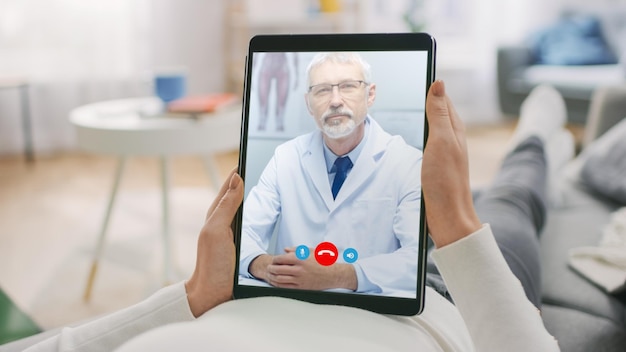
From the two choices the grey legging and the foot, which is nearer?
the grey legging

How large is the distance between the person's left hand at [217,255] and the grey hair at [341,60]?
122 millimetres

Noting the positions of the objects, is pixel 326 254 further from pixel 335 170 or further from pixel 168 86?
pixel 168 86

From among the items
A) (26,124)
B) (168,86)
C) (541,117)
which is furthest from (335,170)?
(26,124)

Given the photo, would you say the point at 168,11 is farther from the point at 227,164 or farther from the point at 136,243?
the point at 136,243

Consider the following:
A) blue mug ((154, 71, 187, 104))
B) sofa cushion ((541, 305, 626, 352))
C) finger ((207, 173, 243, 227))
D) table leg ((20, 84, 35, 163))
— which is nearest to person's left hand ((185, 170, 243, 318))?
finger ((207, 173, 243, 227))

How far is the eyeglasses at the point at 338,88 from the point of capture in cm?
58

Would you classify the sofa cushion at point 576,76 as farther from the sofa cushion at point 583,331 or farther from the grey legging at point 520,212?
the sofa cushion at point 583,331

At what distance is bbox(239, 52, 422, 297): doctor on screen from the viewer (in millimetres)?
558

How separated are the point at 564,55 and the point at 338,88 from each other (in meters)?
3.58

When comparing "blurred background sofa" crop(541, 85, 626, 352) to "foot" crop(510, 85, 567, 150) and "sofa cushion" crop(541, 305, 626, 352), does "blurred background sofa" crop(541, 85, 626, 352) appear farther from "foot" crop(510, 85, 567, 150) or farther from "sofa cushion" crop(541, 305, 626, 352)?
"foot" crop(510, 85, 567, 150)

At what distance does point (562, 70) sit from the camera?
12.0 feet

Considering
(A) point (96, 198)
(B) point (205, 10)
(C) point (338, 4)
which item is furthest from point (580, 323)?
(B) point (205, 10)

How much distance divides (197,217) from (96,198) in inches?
22.2

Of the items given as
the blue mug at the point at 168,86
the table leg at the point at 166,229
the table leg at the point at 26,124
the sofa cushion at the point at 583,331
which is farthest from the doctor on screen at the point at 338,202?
the table leg at the point at 26,124
